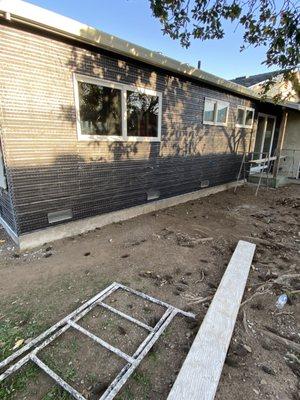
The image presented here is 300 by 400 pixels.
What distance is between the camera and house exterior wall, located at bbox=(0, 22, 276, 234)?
10.6ft

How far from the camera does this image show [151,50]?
436 centimetres

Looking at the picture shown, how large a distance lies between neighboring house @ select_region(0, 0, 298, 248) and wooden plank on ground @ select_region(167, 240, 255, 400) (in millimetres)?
2860

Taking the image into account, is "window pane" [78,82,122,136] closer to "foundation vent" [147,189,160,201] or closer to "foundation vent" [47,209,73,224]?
"foundation vent" [47,209,73,224]

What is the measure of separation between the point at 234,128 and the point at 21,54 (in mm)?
6671

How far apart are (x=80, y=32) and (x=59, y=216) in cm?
290

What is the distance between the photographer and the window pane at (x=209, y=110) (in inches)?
257

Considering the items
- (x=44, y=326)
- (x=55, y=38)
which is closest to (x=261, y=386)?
(x=44, y=326)

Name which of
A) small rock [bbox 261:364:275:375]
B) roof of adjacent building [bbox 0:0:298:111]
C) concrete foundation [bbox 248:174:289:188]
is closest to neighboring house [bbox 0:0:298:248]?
roof of adjacent building [bbox 0:0:298:111]

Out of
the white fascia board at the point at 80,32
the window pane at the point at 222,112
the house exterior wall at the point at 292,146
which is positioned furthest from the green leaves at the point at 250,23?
the house exterior wall at the point at 292,146

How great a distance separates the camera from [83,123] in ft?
13.2

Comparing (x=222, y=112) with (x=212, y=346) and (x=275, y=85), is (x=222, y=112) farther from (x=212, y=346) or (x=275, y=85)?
(x=212, y=346)

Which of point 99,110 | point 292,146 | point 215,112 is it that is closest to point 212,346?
point 99,110

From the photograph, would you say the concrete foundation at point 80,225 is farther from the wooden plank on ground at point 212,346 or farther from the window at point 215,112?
the wooden plank on ground at point 212,346

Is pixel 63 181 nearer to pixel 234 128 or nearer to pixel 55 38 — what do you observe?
pixel 55 38
